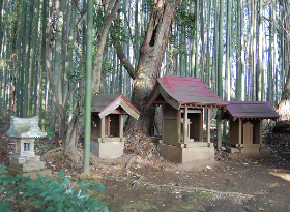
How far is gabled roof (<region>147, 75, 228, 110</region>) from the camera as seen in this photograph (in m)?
5.92

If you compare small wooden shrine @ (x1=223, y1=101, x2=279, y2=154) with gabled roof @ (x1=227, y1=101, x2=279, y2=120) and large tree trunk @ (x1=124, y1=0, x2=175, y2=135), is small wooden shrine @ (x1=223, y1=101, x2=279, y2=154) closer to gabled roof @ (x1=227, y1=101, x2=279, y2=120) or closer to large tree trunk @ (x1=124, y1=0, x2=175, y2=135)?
gabled roof @ (x1=227, y1=101, x2=279, y2=120)

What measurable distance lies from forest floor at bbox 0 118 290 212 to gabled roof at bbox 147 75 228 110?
1.43m

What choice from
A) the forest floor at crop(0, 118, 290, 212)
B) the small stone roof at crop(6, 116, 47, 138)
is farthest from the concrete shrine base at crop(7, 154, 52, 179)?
the forest floor at crop(0, 118, 290, 212)

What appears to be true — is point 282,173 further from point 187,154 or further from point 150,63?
point 150,63

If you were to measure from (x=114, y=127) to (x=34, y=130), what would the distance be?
285 centimetres

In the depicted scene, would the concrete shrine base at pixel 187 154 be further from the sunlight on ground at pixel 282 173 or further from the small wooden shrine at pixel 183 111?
the sunlight on ground at pixel 282 173

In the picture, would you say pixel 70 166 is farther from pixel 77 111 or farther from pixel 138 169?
pixel 138 169

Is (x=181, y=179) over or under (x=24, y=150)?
under

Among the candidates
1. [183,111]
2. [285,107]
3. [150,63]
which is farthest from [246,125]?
[150,63]

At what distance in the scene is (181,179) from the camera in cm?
507

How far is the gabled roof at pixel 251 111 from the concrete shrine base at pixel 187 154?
125 cm

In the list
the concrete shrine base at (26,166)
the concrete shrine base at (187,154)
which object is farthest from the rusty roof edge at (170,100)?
the concrete shrine base at (26,166)

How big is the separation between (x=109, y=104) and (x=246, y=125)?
3900mm

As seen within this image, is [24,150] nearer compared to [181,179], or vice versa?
[24,150]
